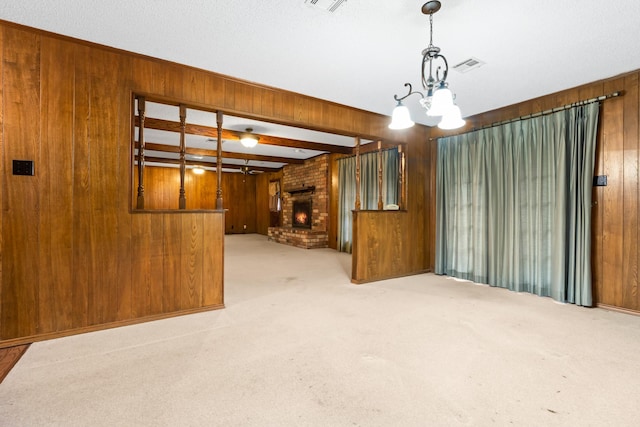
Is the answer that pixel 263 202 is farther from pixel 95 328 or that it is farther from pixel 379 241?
pixel 95 328

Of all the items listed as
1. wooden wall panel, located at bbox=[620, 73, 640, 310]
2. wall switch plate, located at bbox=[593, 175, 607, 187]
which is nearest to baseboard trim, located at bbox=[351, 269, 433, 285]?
wooden wall panel, located at bbox=[620, 73, 640, 310]

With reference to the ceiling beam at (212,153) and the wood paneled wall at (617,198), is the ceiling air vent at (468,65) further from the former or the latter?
the ceiling beam at (212,153)

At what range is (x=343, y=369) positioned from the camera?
1905 millimetres

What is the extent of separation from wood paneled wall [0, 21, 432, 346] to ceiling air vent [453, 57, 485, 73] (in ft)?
8.17

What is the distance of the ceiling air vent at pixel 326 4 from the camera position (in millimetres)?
2012

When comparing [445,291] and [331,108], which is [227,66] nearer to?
[331,108]

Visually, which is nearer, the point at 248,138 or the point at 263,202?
the point at 248,138

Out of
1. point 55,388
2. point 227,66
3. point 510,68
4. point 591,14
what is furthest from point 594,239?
point 55,388

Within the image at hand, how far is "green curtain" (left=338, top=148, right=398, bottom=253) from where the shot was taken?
19.6 ft

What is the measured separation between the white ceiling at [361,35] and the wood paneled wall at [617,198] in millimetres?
248

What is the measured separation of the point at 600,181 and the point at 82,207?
5.06m

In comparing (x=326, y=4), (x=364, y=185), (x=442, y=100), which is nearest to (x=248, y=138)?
(x=364, y=185)

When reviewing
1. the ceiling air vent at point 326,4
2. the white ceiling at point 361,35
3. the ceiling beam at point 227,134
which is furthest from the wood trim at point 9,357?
the ceiling air vent at point 326,4

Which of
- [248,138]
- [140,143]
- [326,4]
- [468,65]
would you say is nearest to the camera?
[326,4]
